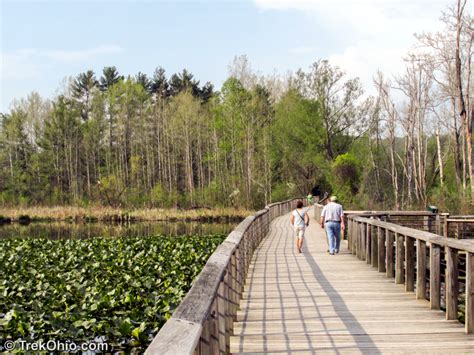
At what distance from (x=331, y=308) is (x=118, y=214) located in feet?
118

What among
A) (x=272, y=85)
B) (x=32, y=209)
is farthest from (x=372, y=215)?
(x=272, y=85)

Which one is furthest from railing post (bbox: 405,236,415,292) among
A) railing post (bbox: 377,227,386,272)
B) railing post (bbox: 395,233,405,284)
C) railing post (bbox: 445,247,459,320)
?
railing post (bbox: 377,227,386,272)

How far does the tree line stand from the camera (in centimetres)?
4566

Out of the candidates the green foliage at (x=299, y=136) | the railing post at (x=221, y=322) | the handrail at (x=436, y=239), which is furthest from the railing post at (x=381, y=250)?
the green foliage at (x=299, y=136)

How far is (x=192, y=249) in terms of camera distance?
1805 centimetres

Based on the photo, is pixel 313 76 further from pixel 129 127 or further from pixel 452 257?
pixel 452 257

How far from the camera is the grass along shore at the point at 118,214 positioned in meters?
41.5

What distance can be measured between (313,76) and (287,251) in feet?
124

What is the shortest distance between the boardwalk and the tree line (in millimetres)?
29303

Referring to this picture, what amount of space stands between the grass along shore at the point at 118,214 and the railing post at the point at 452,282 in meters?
34.8

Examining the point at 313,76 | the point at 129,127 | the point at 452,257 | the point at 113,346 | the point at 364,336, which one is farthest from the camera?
the point at 129,127

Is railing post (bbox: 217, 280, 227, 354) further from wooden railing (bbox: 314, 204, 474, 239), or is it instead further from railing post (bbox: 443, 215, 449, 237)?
railing post (bbox: 443, 215, 449, 237)

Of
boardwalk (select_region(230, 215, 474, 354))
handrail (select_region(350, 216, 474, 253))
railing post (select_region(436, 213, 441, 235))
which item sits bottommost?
boardwalk (select_region(230, 215, 474, 354))

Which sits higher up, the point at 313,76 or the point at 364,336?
the point at 313,76
